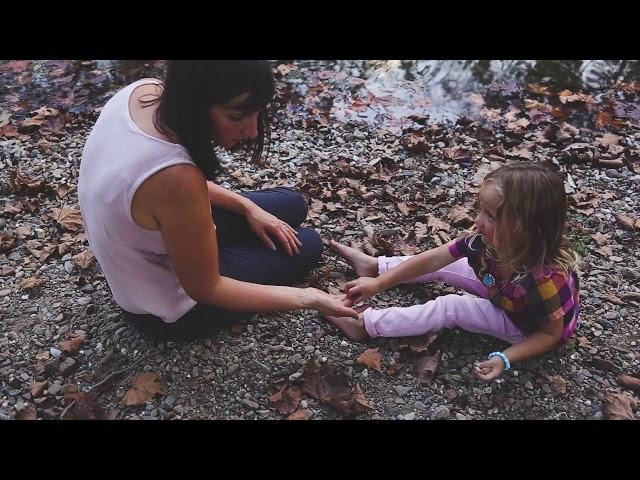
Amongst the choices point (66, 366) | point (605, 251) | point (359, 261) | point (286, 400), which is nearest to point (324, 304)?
point (286, 400)

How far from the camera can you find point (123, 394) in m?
2.53

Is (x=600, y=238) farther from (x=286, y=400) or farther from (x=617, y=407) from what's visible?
(x=286, y=400)

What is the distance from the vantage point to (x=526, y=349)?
8.30 feet

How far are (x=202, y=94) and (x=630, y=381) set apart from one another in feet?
7.14

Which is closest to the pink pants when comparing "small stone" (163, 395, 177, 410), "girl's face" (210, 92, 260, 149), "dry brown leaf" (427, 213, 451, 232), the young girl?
the young girl

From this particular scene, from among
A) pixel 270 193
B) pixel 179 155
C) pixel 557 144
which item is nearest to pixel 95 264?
pixel 270 193

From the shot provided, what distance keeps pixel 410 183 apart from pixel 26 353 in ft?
7.88

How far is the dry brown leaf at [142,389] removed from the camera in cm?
250

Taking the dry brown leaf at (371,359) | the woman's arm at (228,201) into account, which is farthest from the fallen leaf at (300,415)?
the woman's arm at (228,201)

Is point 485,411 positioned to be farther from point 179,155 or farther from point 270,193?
point 179,155

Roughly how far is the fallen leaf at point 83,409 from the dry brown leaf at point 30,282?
0.79 meters

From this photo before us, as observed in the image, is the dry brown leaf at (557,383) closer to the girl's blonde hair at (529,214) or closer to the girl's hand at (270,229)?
the girl's blonde hair at (529,214)

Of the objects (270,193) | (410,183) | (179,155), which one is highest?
(179,155)

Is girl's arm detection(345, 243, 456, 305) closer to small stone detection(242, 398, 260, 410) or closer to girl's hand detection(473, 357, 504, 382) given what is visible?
girl's hand detection(473, 357, 504, 382)
